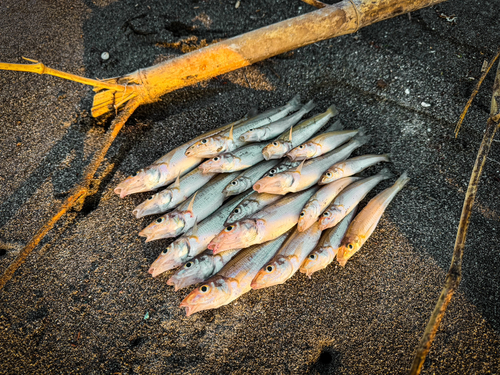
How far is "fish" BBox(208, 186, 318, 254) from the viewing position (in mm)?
2865

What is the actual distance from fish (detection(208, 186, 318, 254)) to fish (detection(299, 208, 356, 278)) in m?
0.35

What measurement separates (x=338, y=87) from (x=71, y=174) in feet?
11.1

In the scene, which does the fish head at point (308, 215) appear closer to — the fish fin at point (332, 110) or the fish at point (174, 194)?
the fish at point (174, 194)

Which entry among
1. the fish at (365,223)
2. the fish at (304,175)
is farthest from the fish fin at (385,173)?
the fish at (304,175)

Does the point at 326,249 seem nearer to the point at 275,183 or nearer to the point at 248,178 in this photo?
the point at 275,183

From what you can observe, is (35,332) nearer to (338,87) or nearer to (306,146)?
(306,146)

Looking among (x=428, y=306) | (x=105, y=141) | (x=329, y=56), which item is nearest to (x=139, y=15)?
(x=105, y=141)

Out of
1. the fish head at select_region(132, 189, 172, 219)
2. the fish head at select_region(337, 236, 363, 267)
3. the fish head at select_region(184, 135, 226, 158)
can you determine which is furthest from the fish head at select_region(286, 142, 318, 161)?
the fish head at select_region(132, 189, 172, 219)

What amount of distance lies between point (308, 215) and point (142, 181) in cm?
175

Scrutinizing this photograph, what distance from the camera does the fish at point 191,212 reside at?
308 cm

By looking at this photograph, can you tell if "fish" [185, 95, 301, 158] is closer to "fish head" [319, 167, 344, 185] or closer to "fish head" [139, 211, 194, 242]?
"fish head" [139, 211, 194, 242]

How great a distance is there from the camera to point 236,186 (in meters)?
3.21

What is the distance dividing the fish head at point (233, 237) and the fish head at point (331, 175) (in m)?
0.90

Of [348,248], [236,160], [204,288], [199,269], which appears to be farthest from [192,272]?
[348,248]
